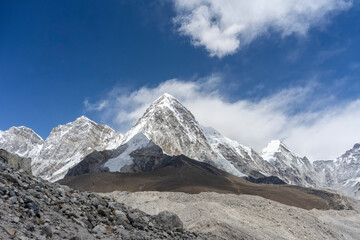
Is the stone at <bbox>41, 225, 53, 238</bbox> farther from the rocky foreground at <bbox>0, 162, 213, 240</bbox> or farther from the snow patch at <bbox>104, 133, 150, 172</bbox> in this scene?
the snow patch at <bbox>104, 133, 150, 172</bbox>

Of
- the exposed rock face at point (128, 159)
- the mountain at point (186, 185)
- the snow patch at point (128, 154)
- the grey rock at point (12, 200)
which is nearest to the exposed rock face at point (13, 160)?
the grey rock at point (12, 200)

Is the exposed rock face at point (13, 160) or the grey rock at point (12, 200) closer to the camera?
the grey rock at point (12, 200)

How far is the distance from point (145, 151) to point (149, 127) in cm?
2957

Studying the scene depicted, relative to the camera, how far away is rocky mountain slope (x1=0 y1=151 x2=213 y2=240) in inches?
351

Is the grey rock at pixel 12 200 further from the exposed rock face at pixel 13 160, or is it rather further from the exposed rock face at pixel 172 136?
the exposed rock face at pixel 172 136

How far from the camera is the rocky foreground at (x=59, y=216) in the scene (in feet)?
29.2

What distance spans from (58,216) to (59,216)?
6 centimetres

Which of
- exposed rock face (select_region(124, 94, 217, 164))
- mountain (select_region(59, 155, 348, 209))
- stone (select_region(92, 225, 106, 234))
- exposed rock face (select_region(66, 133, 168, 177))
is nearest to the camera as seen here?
stone (select_region(92, 225, 106, 234))

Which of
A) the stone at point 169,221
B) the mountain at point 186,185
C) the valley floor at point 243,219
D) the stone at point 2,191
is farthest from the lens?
the mountain at point 186,185

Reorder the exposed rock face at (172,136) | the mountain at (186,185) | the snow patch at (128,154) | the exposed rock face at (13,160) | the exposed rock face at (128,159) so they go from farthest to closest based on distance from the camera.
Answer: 1. the exposed rock face at (172,136)
2. the snow patch at (128,154)
3. the exposed rock face at (128,159)
4. the mountain at (186,185)
5. the exposed rock face at (13,160)

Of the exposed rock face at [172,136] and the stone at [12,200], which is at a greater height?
the exposed rock face at [172,136]

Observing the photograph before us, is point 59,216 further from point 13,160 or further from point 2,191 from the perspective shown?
point 13,160

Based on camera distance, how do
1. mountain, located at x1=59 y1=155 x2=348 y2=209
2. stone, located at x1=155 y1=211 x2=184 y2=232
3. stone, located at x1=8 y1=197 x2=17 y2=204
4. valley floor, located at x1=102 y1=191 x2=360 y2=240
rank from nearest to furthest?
stone, located at x1=8 y1=197 x2=17 y2=204
stone, located at x1=155 y1=211 x2=184 y2=232
valley floor, located at x1=102 y1=191 x2=360 y2=240
mountain, located at x1=59 y1=155 x2=348 y2=209

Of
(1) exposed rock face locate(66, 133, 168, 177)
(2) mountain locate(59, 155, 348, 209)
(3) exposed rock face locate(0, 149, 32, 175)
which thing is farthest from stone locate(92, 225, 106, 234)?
(1) exposed rock face locate(66, 133, 168, 177)
